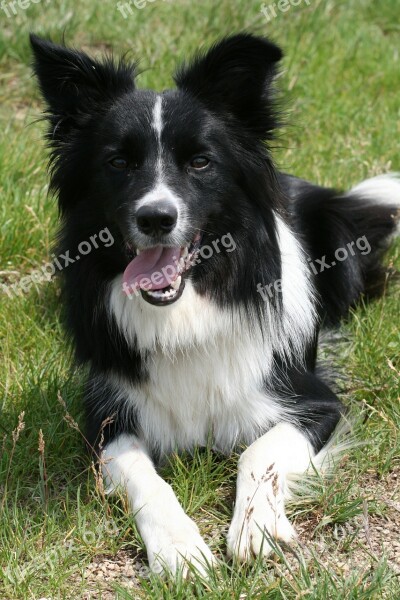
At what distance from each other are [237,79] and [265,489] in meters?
1.57

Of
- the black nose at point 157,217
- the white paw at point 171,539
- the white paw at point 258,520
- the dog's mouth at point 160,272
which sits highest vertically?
the black nose at point 157,217

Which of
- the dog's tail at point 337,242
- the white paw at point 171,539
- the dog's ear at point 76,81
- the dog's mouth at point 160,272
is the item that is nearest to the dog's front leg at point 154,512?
the white paw at point 171,539

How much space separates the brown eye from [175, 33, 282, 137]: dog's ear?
25 centimetres

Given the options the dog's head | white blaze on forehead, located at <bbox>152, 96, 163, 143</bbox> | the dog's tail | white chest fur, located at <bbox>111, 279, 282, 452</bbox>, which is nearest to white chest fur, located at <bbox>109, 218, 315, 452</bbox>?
white chest fur, located at <bbox>111, 279, 282, 452</bbox>

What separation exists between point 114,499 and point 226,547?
479mm

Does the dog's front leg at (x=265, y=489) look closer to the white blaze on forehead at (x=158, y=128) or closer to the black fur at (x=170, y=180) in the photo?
the black fur at (x=170, y=180)

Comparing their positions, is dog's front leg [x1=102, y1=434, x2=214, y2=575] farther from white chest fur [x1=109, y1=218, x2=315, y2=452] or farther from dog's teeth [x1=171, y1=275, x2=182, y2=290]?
dog's teeth [x1=171, y1=275, x2=182, y2=290]

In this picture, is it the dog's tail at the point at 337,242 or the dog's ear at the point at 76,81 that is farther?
the dog's tail at the point at 337,242

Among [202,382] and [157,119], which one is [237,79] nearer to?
[157,119]

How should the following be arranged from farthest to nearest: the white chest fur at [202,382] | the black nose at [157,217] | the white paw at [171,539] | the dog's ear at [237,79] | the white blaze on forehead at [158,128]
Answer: the white chest fur at [202,382]
the dog's ear at [237,79]
the white blaze on forehead at [158,128]
the black nose at [157,217]
the white paw at [171,539]

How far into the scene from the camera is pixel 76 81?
132 inches

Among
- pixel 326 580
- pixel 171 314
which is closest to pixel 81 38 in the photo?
pixel 171 314

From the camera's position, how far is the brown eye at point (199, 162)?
3.19 meters

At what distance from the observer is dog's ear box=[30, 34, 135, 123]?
330 cm
